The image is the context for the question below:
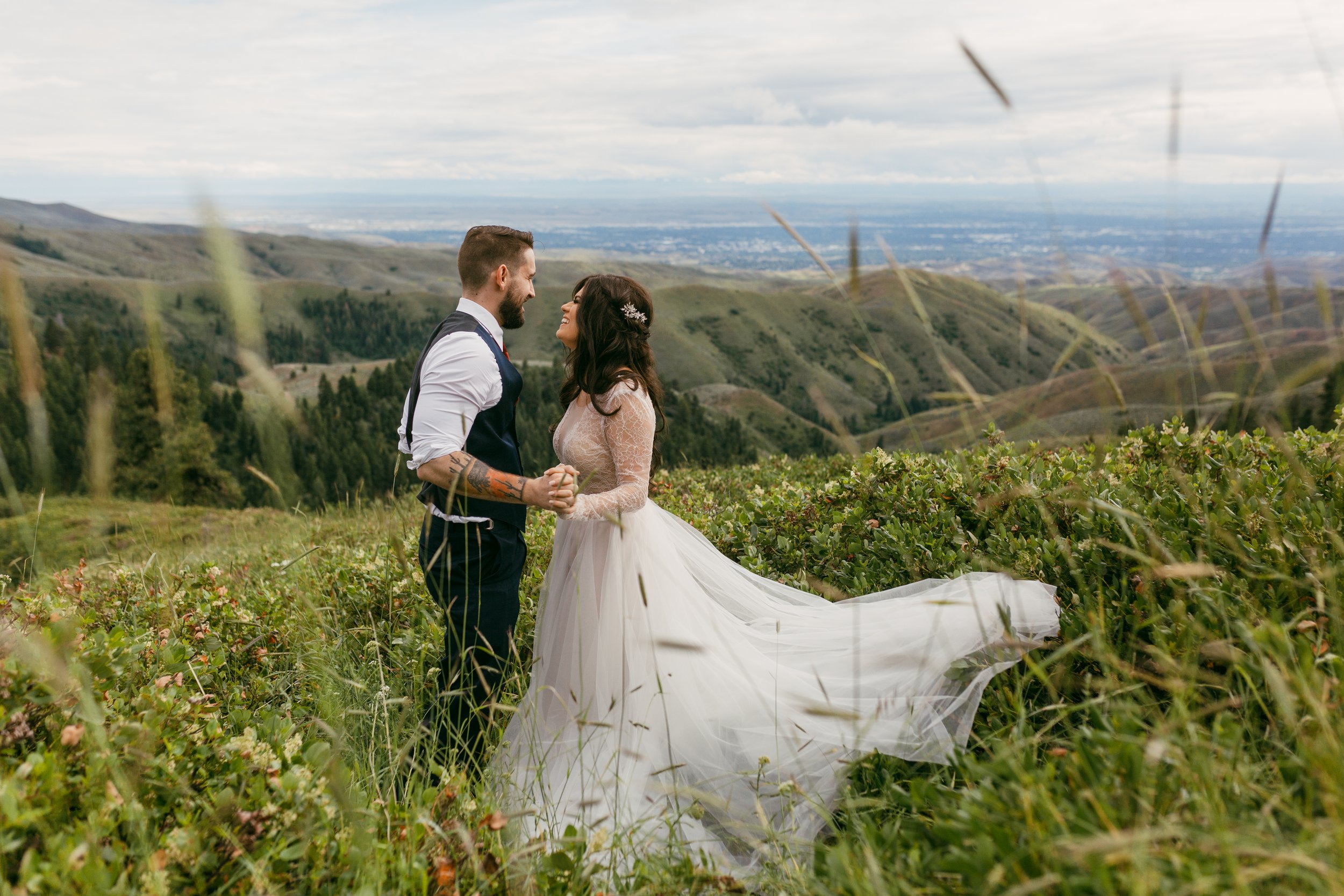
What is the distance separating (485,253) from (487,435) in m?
1.23

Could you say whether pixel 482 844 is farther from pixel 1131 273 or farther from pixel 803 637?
pixel 1131 273

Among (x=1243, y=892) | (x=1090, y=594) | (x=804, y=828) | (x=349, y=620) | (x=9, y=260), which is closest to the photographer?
(x=1243, y=892)

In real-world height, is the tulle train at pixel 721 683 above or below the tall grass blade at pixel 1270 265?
below

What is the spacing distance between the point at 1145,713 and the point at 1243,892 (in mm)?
1499

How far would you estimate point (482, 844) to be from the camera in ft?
9.23

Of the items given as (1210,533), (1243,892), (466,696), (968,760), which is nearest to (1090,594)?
(1210,533)

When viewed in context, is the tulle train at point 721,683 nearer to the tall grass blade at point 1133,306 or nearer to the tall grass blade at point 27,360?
the tall grass blade at point 1133,306

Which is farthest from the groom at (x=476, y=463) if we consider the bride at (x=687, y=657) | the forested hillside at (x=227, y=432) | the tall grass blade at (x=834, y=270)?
the forested hillside at (x=227, y=432)

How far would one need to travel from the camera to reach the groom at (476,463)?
176 inches

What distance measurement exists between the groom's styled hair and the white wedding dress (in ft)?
3.43

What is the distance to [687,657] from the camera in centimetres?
470

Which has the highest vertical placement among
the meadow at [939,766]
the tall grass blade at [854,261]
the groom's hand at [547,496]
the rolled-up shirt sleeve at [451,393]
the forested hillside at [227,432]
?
the tall grass blade at [854,261]

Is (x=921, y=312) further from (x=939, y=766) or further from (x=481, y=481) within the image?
(x=481, y=481)

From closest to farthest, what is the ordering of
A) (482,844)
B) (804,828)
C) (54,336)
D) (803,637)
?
1. (482,844)
2. (804,828)
3. (803,637)
4. (54,336)
